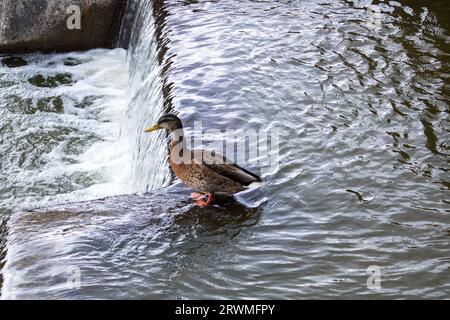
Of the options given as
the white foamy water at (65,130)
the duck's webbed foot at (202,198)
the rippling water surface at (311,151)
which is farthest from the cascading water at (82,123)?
the duck's webbed foot at (202,198)

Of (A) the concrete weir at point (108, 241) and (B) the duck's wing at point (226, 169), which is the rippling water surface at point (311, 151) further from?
(B) the duck's wing at point (226, 169)

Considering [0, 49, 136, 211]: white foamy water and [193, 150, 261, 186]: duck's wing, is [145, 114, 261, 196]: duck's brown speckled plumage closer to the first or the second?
[193, 150, 261, 186]: duck's wing

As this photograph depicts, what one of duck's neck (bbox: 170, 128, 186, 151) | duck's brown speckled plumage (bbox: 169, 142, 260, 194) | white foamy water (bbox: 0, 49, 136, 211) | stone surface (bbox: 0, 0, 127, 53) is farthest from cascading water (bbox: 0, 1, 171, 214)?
duck's brown speckled plumage (bbox: 169, 142, 260, 194)

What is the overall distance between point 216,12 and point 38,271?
614 cm

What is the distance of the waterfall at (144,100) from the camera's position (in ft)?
25.0

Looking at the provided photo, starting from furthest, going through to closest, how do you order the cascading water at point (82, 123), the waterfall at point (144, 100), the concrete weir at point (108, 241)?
the cascading water at point (82, 123)
the waterfall at point (144, 100)
the concrete weir at point (108, 241)

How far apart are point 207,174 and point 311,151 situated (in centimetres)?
142

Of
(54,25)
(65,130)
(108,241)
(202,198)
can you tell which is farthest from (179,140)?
(54,25)

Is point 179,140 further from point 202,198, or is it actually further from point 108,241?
point 108,241

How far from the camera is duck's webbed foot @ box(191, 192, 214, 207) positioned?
6125 millimetres

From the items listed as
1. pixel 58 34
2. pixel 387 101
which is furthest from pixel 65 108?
pixel 387 101

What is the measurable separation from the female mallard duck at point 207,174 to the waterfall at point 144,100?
659mm

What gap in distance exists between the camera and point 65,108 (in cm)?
1102

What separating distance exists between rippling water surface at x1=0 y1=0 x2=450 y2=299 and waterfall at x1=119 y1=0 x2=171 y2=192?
0.44ft
